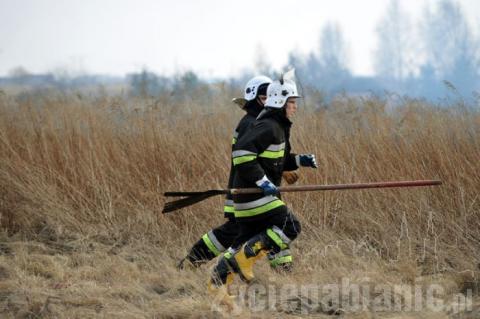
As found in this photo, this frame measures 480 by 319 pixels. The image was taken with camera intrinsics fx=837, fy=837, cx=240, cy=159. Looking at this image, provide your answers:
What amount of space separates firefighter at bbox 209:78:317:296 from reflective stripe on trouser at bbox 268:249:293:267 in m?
0.29

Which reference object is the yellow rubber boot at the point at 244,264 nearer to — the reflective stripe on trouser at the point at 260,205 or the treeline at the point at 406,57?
the reflective stripe on trouser at the point at 260,205

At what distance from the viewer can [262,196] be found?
5.73m

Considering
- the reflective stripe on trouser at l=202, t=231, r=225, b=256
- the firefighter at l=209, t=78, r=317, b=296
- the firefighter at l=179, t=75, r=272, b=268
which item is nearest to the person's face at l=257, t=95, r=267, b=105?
the firefighter at l=179, t=75, r=272, b=268

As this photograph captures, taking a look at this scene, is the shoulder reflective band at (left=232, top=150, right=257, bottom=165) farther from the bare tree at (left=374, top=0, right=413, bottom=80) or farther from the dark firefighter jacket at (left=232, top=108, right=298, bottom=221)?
the bare tree at (left=374, top=0, right=413, bottom=80)

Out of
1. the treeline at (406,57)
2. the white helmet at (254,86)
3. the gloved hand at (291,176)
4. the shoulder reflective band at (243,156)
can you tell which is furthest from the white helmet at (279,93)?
the treeline at (406,57)

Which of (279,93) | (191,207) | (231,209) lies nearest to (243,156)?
(279,93)

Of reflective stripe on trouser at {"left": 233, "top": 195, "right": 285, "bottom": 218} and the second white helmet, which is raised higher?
the second white helmet

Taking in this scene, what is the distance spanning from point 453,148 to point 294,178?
1973 mm

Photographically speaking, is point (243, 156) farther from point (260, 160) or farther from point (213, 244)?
point (213, 244)

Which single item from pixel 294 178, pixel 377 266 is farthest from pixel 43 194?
pixel 377 266

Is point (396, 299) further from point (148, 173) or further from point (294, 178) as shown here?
point (148, 173)

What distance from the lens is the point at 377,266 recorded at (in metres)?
6.26

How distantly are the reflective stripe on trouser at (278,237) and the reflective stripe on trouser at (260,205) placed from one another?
0.14 m

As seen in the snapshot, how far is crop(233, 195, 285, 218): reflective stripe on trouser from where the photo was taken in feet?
18.7
